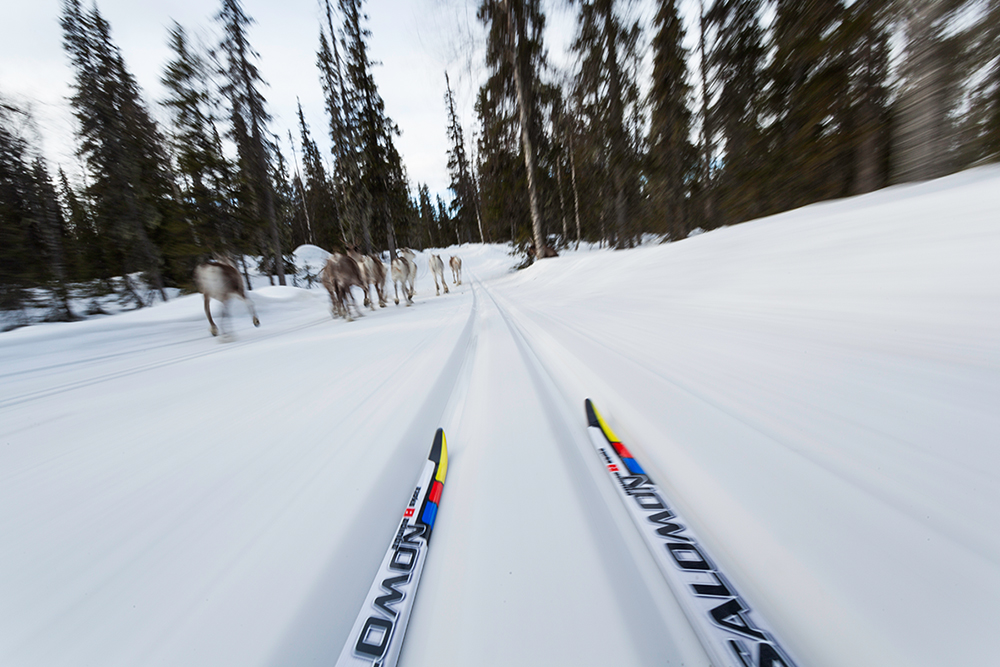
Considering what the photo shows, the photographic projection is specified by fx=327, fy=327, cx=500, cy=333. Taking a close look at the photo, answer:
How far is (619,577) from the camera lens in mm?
790

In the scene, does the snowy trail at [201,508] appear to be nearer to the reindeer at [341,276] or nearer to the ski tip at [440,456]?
the ski tip at [440,456]

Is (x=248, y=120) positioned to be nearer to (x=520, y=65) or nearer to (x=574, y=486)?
(x=520, y=65)

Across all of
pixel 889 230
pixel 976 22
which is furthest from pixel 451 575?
pixel 976 22

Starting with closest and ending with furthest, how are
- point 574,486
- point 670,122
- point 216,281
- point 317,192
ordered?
point 574,486 < point 216,281 < point 670,122 < point 317,192

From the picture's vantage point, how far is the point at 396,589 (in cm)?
80

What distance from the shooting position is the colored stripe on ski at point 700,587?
1.99 feet

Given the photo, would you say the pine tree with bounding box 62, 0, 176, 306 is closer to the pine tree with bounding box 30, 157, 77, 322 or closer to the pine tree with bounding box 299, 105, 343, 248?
the pine tree with bounding box 30, 157, 77, 322

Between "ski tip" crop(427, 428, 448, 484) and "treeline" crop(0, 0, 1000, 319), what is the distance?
187 inches

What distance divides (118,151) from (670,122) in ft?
60.1

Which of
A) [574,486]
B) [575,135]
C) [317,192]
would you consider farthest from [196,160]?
[317,192]

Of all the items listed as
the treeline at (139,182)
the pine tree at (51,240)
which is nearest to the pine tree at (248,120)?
the treeline at (139,182)

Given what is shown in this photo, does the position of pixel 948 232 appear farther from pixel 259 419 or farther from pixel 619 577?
pixel 259 419

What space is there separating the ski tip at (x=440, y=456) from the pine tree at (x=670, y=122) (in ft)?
31.9

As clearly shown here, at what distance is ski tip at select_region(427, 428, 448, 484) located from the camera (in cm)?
120
